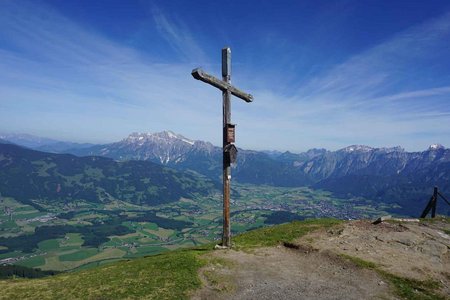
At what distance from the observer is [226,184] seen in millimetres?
22000

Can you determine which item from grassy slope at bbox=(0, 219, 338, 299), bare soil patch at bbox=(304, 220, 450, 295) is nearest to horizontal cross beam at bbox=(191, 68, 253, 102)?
grassy slope at bbox=(0, 219, 338, 299)

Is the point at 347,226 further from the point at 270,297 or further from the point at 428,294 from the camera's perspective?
the point at 270,297

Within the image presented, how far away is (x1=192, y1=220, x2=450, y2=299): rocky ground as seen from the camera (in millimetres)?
15633

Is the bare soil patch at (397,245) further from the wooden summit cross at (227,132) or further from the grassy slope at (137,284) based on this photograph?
the wooden summit cross at (227,132)

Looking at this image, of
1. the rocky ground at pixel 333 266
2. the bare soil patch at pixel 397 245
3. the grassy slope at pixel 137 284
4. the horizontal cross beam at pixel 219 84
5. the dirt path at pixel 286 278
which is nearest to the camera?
the grassy slope at pixel 137 284

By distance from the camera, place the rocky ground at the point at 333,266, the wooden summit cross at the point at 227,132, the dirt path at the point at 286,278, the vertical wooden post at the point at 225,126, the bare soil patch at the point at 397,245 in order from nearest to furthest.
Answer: the dirt path at the point at 286,278
the rocky ground at the point at 333,266
the bare soil patch at the point at 397,245
the wooden summit cross at the point at 227,132
the vertical wooden post at the point at 225,126

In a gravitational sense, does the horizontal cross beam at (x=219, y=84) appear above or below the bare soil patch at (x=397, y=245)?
above

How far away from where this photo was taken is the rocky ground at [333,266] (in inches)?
615

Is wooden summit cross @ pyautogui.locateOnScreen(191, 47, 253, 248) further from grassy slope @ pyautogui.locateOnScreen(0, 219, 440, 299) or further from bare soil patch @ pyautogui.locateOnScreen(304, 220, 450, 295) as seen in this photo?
bare soil patch @ pyautogui.locateOnScreen(304, 220, 450, 295)

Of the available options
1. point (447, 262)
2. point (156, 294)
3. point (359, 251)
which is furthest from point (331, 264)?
point (156, 294)

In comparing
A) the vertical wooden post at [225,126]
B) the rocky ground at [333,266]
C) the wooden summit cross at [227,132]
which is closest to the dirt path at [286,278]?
the rocky ground at [333,266]

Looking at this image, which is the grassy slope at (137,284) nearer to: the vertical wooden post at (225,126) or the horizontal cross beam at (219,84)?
the vertical wooden post at (225,126)

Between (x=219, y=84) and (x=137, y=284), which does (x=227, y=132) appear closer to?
(x=219, y=84)

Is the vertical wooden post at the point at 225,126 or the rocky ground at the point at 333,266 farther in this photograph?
the vertical wooden post at the point at 225,126
